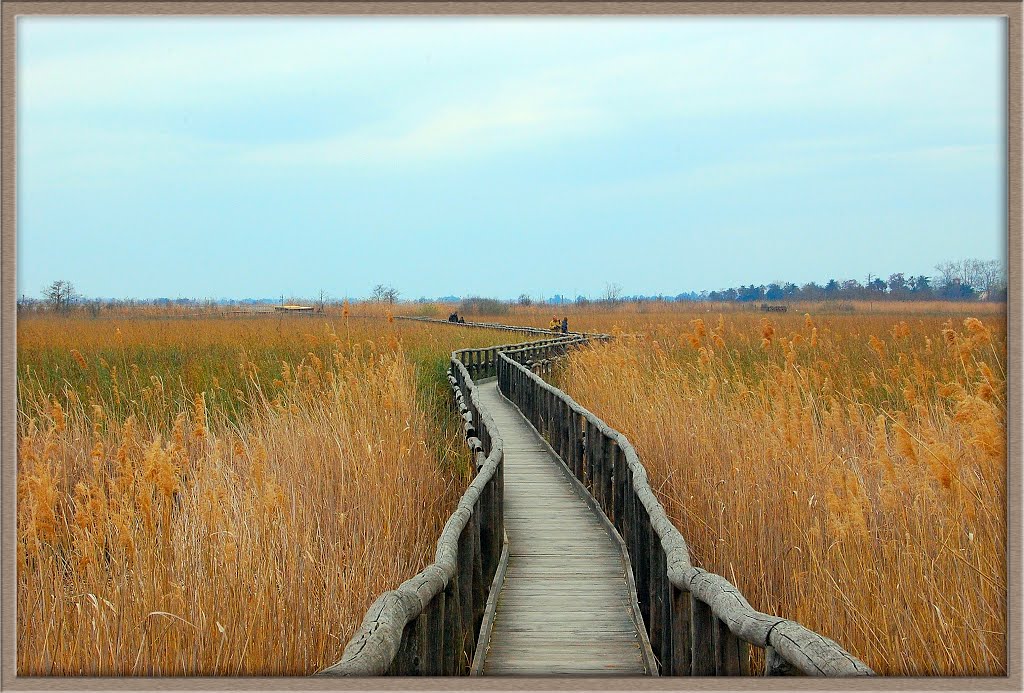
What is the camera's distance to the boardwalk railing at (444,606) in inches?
114

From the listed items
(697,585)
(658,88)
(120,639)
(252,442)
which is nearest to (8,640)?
(120,639)

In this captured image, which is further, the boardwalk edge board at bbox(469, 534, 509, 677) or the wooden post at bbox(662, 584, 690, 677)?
the boardwalk edge board at bbox(469, 534, 509, 677)

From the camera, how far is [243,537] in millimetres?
4578

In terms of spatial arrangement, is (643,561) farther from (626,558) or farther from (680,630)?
(680,630)

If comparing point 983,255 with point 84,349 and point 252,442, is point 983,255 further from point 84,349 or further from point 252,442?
point 84,349

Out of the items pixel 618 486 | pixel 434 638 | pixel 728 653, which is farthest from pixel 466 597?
pixel 618 486

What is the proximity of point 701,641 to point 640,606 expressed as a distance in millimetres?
1915

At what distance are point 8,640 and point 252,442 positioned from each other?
3.39 metres

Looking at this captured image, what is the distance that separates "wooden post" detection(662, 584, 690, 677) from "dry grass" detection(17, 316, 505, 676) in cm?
152

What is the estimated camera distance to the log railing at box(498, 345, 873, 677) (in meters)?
2.77

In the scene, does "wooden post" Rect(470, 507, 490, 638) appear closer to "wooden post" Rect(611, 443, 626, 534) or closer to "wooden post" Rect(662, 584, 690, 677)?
"wooden post" Rect(662, 584, 690, 677)

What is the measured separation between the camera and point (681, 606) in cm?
399

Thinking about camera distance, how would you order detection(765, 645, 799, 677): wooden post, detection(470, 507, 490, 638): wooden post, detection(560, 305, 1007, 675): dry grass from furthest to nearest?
1. detection(470, 507, 490, 638): wooden post
2. detection(560, 305, 1007, 675): dry grass
3. detection(765, 645, 799, 677): wooden post

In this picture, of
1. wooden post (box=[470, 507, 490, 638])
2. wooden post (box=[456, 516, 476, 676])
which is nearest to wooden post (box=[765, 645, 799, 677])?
wooden post (box=[456, 516, 476, 676])
